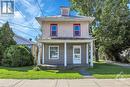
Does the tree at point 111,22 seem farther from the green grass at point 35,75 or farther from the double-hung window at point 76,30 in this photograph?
the green grass at point 35,75

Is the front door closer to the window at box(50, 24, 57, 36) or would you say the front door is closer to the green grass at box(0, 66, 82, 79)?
the window at box(50, 24, 57, 36)

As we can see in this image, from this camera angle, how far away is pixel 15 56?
33031 mm

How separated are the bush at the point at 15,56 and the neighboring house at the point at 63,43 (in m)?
1.67

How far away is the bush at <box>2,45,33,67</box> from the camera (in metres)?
33.1

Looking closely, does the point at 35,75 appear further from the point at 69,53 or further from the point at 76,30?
the point at 76,30

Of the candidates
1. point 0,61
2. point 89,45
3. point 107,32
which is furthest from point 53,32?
point 107,32

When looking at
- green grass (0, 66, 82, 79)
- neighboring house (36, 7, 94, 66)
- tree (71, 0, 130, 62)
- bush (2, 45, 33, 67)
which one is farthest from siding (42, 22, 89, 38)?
tree (71, 0, 130, 62)

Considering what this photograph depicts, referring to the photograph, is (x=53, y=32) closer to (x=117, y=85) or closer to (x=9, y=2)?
(x=9, y=2)

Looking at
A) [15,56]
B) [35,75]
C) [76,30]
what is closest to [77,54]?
[76,30]

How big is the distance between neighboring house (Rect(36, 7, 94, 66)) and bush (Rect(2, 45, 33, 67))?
5.49 feet

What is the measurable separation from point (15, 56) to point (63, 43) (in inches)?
209

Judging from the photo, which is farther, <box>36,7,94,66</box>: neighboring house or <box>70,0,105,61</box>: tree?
<box>70,0,105,61</box>: tree

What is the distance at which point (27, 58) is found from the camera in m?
34.7

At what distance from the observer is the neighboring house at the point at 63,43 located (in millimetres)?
34156
